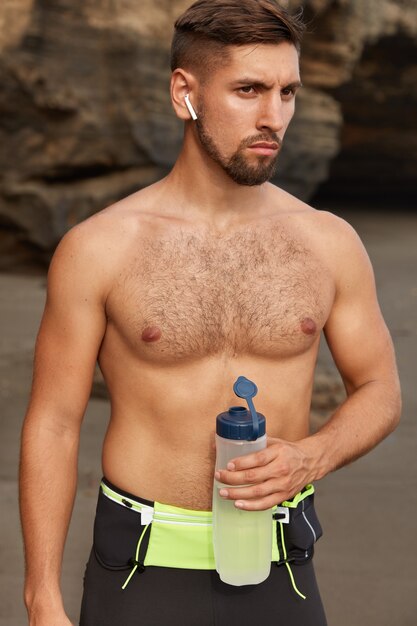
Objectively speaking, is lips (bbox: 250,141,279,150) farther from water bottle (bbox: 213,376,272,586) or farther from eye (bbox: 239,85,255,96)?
water bottle (bbox: 213,376,272,586)

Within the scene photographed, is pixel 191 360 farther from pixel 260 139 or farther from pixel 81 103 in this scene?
pixel 81 103

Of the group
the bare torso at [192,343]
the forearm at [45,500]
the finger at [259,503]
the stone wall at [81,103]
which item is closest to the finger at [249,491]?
the finger at [259,503]

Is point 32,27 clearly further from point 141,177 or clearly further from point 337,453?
point 337,453

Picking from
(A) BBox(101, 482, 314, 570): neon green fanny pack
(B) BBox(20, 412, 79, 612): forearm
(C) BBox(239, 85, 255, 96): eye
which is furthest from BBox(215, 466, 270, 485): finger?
(C) BBox(239, 85, 255, 96): eye

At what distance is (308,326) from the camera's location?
2.25 metres

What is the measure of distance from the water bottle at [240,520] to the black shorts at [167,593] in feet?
0.32

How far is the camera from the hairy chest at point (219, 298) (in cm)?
220

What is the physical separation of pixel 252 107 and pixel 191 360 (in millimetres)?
561

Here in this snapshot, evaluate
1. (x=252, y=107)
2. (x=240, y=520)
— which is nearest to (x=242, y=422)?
(x=240, y=520)

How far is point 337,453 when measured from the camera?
85.3 inches

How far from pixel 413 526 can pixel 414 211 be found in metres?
12.2

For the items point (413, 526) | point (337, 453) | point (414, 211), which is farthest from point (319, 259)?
point (414, 211)

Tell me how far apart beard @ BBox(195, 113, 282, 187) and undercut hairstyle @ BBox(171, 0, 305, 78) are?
5.3 inches

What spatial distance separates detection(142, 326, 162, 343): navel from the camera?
7.16ft
